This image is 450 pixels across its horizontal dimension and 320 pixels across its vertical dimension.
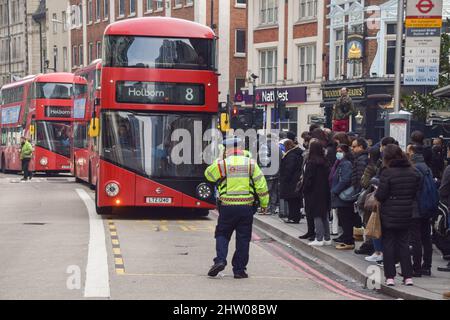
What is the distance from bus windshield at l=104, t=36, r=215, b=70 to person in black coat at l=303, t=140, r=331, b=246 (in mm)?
5189

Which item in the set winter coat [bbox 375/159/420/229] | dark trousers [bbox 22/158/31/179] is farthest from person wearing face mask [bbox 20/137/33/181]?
winter coat [bbox 375/159/420/229]

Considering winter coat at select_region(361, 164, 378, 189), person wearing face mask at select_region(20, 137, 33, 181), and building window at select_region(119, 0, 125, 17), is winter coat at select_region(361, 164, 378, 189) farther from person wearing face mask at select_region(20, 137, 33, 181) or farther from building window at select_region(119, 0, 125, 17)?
building window at select_region(119, 0, 125, 17)

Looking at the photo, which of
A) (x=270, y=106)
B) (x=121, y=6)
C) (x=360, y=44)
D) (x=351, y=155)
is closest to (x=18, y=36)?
(x=121, y=6)

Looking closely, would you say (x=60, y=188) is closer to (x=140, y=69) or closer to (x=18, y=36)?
(x=140, y=69)

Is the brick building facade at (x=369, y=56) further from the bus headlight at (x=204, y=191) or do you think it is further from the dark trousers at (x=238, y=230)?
the dark trousers at (x=238, y=230)

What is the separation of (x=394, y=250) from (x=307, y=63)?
3255 centimetres

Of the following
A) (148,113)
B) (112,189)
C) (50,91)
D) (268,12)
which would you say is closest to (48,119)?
(50,91)

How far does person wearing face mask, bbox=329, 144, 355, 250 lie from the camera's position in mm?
13961

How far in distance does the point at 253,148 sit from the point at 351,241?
795 cm

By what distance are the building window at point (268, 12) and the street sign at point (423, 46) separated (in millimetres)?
31393

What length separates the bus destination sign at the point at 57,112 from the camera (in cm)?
3675

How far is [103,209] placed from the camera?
19781 millimetres

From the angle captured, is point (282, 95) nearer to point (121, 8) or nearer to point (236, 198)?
point (121, 8)

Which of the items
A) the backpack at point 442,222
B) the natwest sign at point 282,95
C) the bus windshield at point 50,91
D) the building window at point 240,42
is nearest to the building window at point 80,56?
the building window at point 240,42
